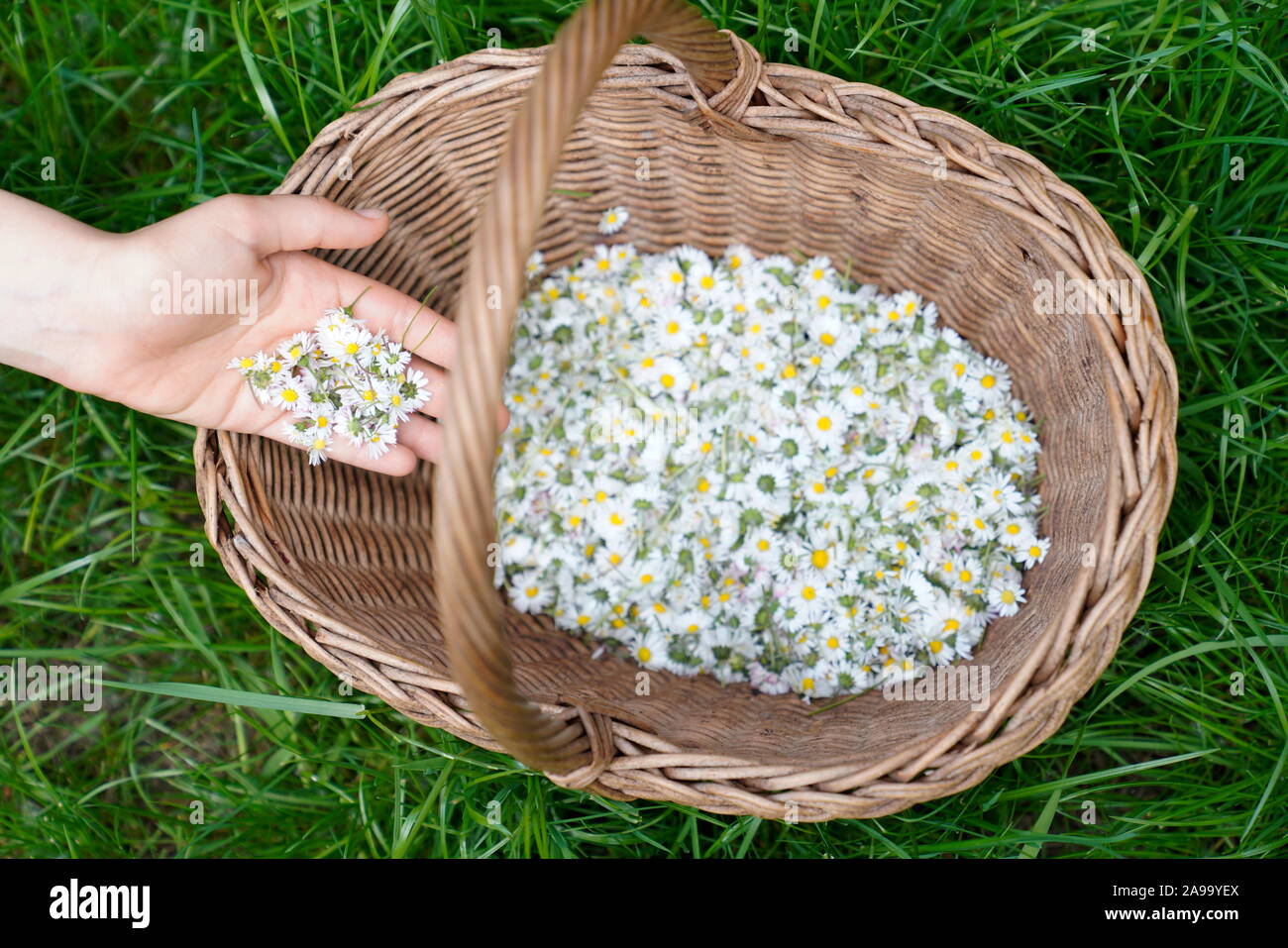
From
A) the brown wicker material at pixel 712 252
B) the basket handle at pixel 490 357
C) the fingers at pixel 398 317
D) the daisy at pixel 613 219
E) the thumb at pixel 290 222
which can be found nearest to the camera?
the basket handle at pixel 490 357

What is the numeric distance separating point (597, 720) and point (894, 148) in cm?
94

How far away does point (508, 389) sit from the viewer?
5.39ft

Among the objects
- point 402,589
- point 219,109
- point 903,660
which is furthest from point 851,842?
point 219,109

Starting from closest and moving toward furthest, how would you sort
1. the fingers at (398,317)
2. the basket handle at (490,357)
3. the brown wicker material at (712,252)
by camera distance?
the basket handle at (490,357) → the brown wicker material at (712,252) → the fingers at (398,317)

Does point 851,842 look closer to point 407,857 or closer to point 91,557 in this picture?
point 407,857

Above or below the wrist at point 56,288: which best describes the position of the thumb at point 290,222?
above

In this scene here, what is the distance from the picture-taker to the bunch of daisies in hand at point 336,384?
4.52ft

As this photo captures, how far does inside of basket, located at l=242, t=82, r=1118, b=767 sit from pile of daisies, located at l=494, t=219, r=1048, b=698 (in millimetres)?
53

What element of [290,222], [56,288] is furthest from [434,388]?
[56,288]

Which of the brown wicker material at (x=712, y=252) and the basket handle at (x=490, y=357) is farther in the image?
the brown wicker material at (x=712, y=252)

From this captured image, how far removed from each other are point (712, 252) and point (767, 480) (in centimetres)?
47

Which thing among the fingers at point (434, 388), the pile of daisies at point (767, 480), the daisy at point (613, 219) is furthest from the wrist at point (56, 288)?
the daisy at point (613, 219)

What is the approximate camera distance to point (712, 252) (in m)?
1.72

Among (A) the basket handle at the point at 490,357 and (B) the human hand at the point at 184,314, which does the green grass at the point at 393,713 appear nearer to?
(B) the human hand at the point at 184,314
